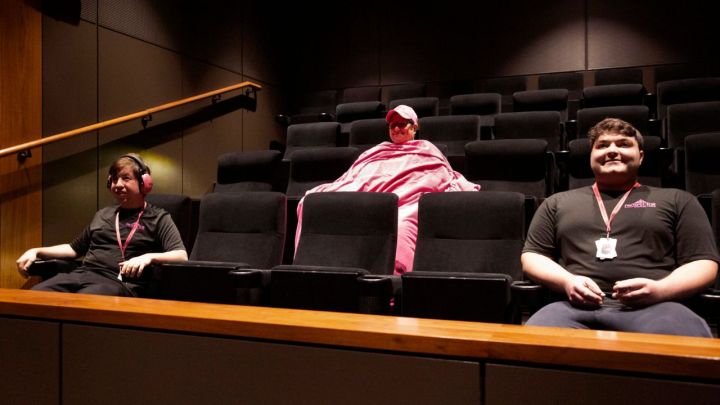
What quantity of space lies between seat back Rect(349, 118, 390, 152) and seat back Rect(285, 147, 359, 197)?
0.32 meters

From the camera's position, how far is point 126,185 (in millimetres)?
1393

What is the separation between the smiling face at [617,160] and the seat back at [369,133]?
1.29 m

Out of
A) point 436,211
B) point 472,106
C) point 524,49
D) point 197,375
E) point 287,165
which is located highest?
point 524,49

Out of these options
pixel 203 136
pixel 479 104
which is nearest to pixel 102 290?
pixel 203 136

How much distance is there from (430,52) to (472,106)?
93 cm

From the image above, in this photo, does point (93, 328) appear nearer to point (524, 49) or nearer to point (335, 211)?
point (335, 211)

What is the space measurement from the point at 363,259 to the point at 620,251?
1.78 feet

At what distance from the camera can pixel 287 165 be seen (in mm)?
2229

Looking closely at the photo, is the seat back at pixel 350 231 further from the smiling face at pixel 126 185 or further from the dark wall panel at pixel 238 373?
the dark wall panel at pixel 238 373

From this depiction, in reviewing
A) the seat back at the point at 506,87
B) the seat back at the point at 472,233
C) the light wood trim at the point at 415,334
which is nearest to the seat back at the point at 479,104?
the seat back at the point at 506,87

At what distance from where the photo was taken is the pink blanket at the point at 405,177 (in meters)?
1.51

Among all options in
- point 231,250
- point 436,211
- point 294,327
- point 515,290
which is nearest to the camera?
point 294,327

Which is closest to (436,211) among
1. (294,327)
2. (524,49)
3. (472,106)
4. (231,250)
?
(231,250)

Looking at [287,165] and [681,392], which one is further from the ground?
[287,165]
